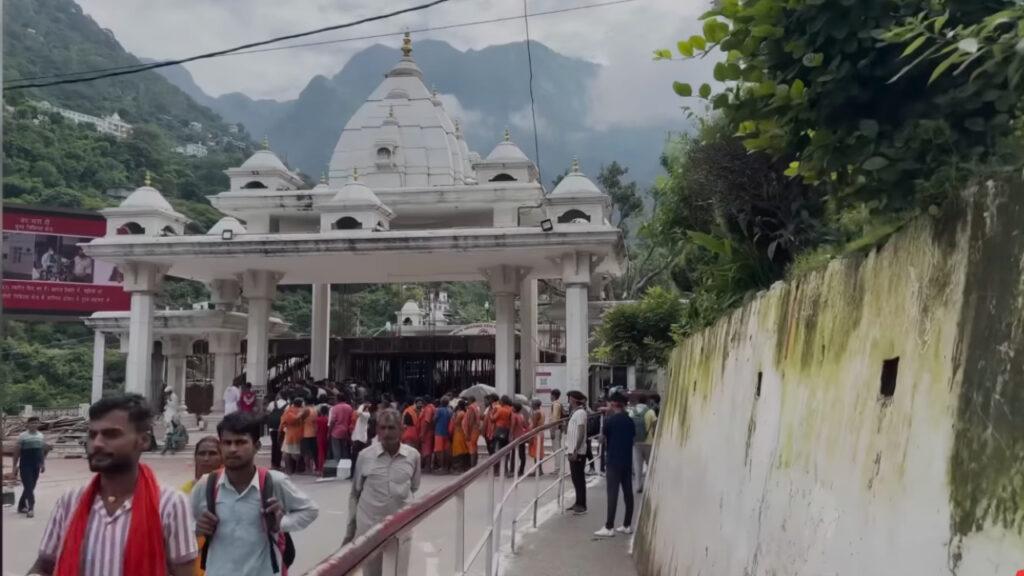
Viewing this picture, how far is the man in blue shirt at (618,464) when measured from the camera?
9.40m

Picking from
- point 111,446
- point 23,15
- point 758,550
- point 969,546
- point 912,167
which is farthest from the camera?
point 23,15

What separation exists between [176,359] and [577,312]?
14431mm

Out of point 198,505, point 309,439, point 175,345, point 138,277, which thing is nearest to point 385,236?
point 309,439

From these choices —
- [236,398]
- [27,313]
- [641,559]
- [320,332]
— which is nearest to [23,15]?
[27,313]

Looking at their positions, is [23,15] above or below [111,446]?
above

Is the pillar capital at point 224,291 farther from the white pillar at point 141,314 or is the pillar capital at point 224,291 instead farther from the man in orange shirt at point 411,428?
the man in orange shirt at point 411,428

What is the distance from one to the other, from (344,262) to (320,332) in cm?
462

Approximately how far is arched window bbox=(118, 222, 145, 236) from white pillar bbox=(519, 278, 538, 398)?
9.48m

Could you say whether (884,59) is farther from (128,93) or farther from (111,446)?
(128,93)

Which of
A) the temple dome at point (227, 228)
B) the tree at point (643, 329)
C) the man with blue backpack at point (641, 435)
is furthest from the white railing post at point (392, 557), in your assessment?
the temple dome at point (227, 228)

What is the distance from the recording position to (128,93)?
94688mm

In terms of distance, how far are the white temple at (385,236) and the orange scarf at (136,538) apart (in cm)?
1671

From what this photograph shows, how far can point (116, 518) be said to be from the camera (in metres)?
2.86

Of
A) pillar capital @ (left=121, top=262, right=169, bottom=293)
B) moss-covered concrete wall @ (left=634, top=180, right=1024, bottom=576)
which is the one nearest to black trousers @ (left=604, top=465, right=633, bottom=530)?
moss-covered concrete wall @ (left=634, top=180, right=1024, bottom=576)
